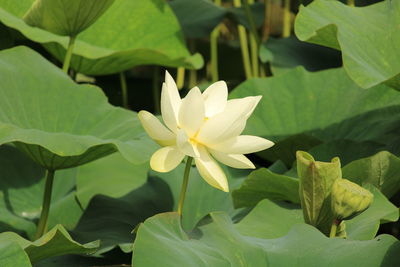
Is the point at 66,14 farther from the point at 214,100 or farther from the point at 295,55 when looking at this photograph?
the point at 295,55

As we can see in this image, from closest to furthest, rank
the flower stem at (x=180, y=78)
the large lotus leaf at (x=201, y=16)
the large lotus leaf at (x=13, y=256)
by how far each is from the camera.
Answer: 1. the large lotus leaf at (x=13, y=256)
2. the large lotus leaf at (x=201, y=16)
3. the flower stem at (x=180, y=78)

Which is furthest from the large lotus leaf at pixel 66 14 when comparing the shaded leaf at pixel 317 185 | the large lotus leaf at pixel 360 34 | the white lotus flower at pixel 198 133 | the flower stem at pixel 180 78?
the flower stem at pixel 180 78

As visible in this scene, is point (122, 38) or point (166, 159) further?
point (122, 38)

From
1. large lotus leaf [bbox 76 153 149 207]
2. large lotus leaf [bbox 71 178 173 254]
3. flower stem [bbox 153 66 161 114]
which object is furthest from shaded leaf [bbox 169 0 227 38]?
large lotus leaf [bbox 71 178 173 254]

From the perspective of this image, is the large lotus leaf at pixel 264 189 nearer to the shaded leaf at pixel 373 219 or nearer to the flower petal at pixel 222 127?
the shaded leaf at pixel 373 219

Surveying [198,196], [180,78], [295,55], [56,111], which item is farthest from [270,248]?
[180,78]

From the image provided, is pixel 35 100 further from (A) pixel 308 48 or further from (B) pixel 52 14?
(A) pixel 308 48
